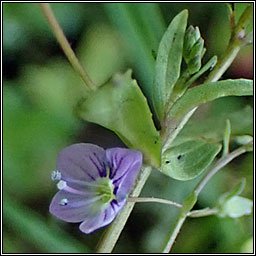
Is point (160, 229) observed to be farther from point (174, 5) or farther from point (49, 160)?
point (174, 5)

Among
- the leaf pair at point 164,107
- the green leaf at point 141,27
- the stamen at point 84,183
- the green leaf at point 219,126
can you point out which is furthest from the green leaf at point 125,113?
the green leaf at point 141,27

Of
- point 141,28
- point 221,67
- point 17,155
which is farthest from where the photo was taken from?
point 17,155

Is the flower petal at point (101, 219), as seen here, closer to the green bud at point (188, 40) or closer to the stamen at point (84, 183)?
the stamen at point (84, 183)

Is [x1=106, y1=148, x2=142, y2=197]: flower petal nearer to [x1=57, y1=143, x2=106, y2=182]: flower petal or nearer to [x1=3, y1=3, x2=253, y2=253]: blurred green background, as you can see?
[x1=57, y1=143, x2=106, y2=182]: flower petal

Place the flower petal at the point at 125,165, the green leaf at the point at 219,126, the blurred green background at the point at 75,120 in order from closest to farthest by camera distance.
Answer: the flower petal at the point at 125,165, the green leaf at the point at 219,126, the blurred green background at the point at 75,120

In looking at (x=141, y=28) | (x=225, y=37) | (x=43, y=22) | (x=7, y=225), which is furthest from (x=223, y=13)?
(x=7, y=225)
